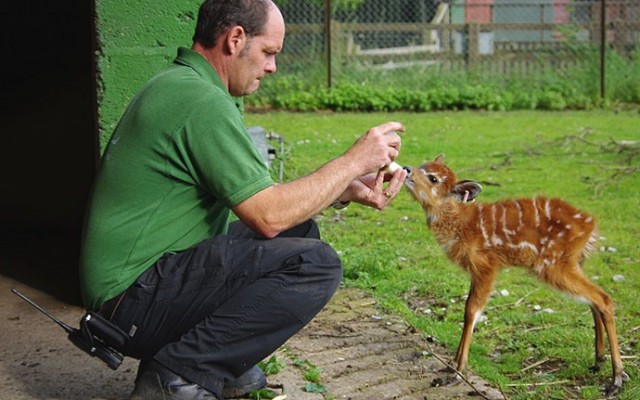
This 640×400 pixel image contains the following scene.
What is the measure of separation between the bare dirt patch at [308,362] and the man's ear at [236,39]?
1.61 m

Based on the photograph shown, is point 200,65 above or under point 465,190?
above

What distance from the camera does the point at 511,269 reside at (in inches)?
287

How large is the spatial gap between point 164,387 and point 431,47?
15453 mm

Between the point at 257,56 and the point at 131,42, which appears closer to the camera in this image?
the point at 257,56

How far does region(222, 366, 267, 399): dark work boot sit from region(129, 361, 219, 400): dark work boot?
1.44ft

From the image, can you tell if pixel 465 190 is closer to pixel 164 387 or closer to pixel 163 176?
pixel 163 176

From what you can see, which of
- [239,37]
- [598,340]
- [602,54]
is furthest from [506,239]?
[602,54]

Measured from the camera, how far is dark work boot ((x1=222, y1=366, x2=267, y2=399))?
4.63 metres

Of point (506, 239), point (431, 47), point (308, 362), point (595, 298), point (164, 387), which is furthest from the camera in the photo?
point (431, 47)

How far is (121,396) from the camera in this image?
4648 mm

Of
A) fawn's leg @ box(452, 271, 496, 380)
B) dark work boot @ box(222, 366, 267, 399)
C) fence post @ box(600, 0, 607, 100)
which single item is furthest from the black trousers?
Answer: fence post @ box(600, 0, 607, 100)

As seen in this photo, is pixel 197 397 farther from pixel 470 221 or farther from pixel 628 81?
pixel 628 81

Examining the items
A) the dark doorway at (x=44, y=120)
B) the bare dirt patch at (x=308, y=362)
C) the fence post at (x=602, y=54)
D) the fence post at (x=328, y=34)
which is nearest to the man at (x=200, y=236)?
the bare dirt patch at (x=308, y=362)

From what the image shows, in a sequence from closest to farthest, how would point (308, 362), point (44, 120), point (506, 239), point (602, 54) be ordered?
point (308, 362) → point (506, 239) → point (44, 120) → point (602, 54)
